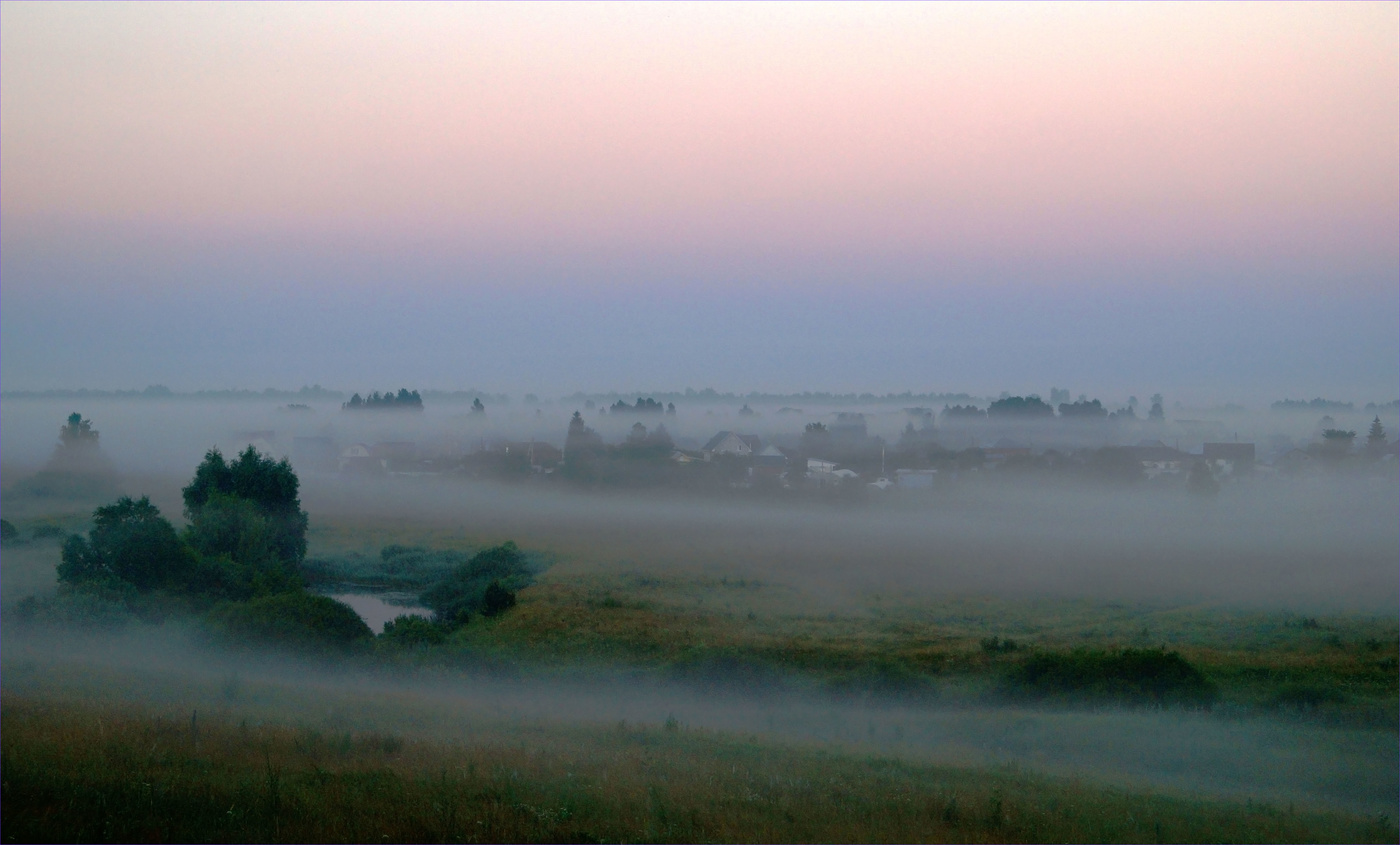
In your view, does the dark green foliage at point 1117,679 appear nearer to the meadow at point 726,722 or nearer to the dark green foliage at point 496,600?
the meadow at point 726,722

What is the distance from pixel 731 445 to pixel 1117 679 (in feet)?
211

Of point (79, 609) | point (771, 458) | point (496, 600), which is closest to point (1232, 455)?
point (771, 458)

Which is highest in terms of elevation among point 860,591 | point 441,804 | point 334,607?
point 441,804

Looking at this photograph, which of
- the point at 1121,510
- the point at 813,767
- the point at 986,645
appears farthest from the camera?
the point at 1121,510

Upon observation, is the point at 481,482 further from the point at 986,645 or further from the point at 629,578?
the point at 986,645

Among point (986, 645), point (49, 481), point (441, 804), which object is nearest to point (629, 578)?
point (986, 645)

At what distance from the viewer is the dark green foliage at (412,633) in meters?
28.7

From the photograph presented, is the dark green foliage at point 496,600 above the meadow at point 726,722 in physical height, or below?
below

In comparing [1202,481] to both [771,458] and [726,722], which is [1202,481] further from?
[726,722]

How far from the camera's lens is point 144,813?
6566 millimetres

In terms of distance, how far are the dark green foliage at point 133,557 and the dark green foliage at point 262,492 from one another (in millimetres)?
11186

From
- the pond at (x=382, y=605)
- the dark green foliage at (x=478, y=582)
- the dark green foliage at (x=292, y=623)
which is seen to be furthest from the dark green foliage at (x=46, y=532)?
the dark green foliage at (x=292, y=623)

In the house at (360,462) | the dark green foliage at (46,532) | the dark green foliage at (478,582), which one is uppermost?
the house at (360,462)

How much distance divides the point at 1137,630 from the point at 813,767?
80.7ft
